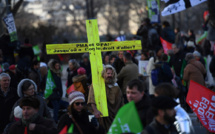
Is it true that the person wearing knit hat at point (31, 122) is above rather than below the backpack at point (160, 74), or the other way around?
below

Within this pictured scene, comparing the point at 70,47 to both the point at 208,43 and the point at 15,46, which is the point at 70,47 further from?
the point at 208,43

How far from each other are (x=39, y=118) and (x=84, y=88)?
4718mm

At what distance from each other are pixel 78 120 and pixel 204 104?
2.63 meters

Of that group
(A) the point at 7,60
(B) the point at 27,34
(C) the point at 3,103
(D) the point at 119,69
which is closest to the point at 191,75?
(D) the point at 119,69

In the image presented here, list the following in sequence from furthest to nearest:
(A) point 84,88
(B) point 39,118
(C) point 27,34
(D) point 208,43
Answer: (C) point 27,34
(D) point 208,43
(A) point 84,88
(B) point 39,118

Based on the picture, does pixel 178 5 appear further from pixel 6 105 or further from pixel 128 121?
pixel 128 121

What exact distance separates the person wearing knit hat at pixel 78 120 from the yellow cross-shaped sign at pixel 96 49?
1755mm

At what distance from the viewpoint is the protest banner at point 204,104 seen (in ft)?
24.1

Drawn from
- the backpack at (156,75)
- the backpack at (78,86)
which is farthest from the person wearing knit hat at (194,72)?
the backpack at (78,86)

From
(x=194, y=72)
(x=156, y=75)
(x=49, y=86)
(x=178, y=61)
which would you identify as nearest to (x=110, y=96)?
(x=156, y=75)

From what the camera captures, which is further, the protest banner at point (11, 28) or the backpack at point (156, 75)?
the protest banner at point (11, 28)

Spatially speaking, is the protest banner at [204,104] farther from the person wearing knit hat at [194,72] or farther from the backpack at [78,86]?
the person wearing knit hat at [194,72]

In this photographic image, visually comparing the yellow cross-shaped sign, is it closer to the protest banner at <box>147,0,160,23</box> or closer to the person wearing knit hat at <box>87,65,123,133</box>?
the person wearing knit hat at <box>87,65,123,133</box>

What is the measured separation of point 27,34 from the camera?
102 feet
